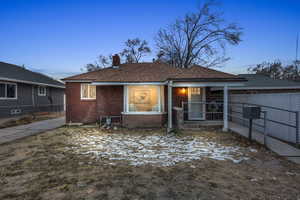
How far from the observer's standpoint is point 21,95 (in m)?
12.8

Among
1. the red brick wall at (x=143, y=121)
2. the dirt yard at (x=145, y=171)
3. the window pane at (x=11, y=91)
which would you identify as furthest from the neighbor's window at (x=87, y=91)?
the window pane at (x=11, y=91)

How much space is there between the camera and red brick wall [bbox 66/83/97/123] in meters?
9.84

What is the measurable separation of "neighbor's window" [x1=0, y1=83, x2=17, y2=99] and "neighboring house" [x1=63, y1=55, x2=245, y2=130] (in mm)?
5990

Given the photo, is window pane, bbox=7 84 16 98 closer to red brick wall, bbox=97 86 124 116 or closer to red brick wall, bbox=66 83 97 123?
red brick wall, bbox=66 83 97 123

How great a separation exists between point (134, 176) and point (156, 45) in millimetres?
23116

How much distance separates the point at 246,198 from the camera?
2.42 metres

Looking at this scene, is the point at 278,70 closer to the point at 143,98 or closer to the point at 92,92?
the point at 143,98

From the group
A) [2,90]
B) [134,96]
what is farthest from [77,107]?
[2,90]

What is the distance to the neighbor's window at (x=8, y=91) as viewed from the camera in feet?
37.1

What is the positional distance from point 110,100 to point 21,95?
9.17 m

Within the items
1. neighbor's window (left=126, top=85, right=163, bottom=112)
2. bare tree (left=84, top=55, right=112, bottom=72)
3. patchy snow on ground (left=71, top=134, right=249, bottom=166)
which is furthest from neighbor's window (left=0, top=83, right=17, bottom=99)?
bare tree (left=84, top=55, right=112, bottom=72)

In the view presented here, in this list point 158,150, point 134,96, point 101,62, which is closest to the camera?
point 158,150

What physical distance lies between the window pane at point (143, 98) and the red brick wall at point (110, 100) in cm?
77

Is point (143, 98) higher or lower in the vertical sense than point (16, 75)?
lower
